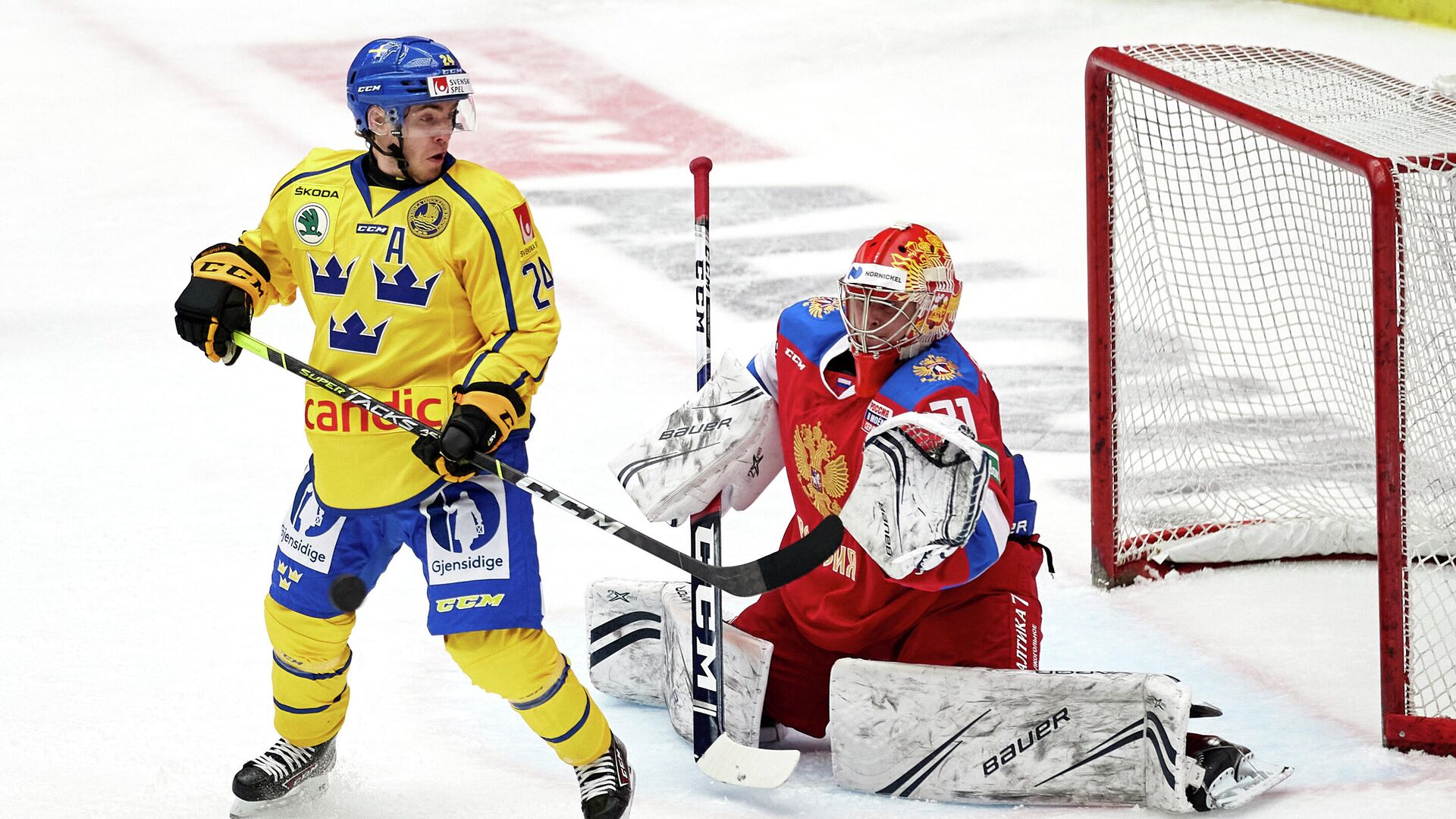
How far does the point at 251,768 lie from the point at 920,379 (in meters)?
1.32

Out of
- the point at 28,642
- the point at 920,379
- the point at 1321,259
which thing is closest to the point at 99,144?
the point at 28,642

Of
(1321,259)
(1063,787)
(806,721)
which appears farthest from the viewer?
(1321,259)

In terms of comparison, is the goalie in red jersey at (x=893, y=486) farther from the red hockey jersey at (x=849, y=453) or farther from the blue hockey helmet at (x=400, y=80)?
the blue hockey helmet at (x=400, y=80)

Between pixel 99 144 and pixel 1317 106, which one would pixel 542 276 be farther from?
pixel 99 144

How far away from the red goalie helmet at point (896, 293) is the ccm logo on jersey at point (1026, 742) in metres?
0.68

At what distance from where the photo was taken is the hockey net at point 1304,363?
11.8 ft

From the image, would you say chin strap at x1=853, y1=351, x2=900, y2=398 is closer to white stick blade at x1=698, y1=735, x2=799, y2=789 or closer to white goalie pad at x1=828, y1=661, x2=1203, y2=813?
white goalie pad at x1=828, y1=661, x2=1203, y2=813

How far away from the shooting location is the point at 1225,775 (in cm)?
338

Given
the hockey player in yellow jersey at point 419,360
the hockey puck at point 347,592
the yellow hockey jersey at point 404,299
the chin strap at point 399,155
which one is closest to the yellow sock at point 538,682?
the hockey player in yellow jersey at point 419,360

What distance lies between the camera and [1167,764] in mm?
3363

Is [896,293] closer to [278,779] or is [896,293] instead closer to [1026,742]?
[1026,742]

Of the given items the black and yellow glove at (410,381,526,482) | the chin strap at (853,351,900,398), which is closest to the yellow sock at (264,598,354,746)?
the black and yellow glove at (410,381,526,482)

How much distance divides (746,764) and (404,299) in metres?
1.01

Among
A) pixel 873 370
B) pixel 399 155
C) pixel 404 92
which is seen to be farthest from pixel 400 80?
pixel 873 370
